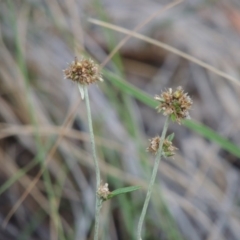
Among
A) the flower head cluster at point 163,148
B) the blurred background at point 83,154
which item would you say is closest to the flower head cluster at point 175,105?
the flower head cluster at point 163,148

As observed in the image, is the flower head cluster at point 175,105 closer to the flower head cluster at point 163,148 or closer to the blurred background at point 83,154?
the flower head cluster at point 163,148

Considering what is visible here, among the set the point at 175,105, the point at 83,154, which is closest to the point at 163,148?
the point at 175,105

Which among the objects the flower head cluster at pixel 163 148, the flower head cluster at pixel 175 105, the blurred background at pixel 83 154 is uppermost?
the blurred background at pixel 83 154

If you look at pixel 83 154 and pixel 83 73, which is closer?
pixel 83 73

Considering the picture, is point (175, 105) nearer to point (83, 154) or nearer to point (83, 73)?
point (83, 73)

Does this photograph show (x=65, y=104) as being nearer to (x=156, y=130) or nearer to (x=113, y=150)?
(x=113, y=150)

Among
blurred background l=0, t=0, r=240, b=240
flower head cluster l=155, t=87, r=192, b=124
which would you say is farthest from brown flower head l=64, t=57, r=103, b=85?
blurred background l=0, t=0, r=240, b=240

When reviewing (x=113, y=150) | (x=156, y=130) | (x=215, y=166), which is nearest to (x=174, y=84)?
(x=156, y=130)
